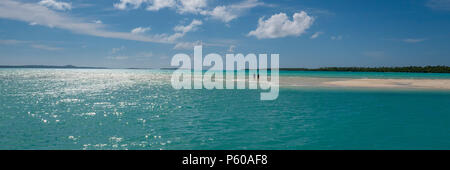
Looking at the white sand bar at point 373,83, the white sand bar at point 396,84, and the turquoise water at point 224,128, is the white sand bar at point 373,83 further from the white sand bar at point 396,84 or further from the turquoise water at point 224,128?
the turquoise water at point 224,128

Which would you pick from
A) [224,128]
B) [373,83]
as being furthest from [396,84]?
[224,128]

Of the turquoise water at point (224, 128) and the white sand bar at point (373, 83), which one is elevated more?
Answer: the white sand bar at point (373, 83)

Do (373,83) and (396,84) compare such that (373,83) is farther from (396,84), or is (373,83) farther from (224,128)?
(224,128)

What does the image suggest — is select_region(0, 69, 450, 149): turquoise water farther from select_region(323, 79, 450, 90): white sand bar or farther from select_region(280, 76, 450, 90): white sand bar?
select_region(323, 79, 450, 90): white sand bar

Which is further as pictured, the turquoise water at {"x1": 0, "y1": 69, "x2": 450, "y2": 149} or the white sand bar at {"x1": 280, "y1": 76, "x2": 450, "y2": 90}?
the white sand bar at {"x1": 280, "y1": 76, "x2": 450, "y2": 90}

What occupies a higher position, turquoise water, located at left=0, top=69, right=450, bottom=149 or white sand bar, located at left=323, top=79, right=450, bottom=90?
white sand bar, located at left=323, top=79, right=450, bottom=90

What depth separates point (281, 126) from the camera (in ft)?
53.0

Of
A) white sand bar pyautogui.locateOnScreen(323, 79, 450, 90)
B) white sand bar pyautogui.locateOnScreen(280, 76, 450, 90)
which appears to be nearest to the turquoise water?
white sand bar pyautogui.locateOnScreen(280, 76, 450, 90)

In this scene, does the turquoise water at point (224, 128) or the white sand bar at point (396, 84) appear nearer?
the turquoise water at point (224, 128)

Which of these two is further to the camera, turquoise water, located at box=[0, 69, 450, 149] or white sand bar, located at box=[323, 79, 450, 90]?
white sand bar, located at box=[323, 79, 450, 90]

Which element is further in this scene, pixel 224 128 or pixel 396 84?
pixel 396 84

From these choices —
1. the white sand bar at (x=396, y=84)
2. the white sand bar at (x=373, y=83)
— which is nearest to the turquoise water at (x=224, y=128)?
the white sand bar at (x=373, y=83)
